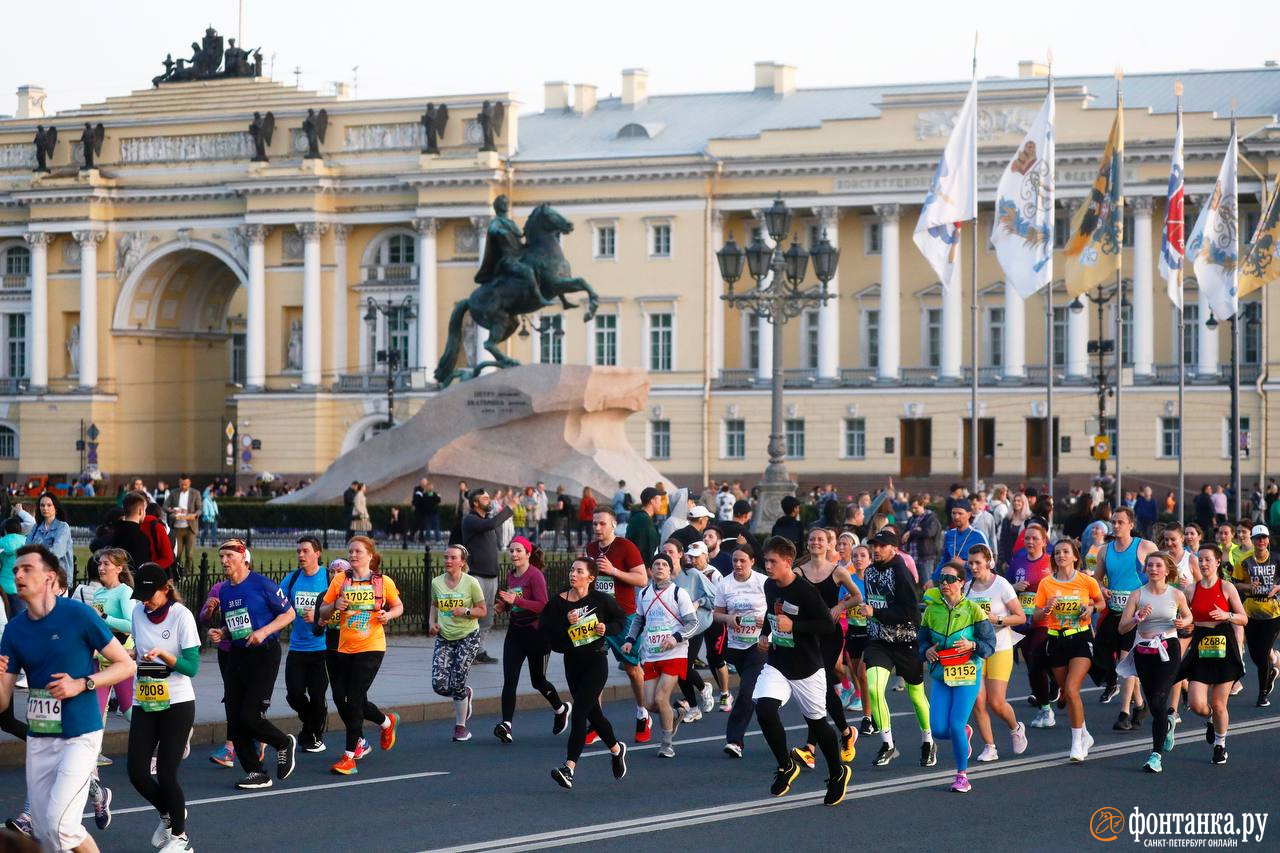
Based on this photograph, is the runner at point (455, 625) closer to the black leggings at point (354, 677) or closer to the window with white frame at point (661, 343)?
the black leggings at point (354, 677)

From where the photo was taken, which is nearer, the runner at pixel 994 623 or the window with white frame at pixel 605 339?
the runner at pixel 994 623

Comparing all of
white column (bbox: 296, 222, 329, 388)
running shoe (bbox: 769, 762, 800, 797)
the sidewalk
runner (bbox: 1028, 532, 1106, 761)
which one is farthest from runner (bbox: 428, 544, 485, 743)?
white column (bbox: 296, 222, 329, 388)

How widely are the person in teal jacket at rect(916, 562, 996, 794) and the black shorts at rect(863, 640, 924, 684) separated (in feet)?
1.87

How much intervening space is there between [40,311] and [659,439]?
26.6 meters

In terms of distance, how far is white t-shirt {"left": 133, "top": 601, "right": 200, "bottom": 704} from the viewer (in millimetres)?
12422

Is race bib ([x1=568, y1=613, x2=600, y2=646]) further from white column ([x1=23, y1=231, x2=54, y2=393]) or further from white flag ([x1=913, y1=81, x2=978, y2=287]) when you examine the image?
white column ([x1=23, y1=231, x2=54, y2=393])

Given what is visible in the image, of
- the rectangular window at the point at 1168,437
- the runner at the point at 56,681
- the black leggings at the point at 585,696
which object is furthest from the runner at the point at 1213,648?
the rectangular window at the point at 1168,437

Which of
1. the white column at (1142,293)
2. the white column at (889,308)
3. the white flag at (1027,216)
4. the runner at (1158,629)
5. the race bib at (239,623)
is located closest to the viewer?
the race bib at (239,623)

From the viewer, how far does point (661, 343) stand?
269 feet

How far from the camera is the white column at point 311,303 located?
8456cm

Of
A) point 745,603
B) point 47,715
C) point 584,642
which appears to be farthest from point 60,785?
point 745,603

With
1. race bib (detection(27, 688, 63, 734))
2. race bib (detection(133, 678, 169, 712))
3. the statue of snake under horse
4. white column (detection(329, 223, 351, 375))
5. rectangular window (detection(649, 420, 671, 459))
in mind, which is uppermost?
white column (detection(329, 223, 351, 375))

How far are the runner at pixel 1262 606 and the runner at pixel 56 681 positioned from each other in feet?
39.1

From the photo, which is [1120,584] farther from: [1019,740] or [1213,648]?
[1019,740]
